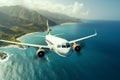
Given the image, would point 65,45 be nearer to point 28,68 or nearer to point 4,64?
point 28,68

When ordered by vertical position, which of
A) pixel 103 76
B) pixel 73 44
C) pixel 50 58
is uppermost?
pixel 73 44

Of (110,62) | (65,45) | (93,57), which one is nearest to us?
(65,45)

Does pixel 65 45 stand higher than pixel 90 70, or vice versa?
pixel 65 45

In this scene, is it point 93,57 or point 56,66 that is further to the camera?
point 93,57

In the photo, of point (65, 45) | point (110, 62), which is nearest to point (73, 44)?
point (65, 45)

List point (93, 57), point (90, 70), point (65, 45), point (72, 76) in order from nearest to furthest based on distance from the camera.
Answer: point (65, 45), point (72, 76), point (90, 70), point (93, 57)

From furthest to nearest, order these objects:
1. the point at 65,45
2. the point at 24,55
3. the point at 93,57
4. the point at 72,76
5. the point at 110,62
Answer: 1. the point at 24,55
2. the point at 93,57
3. the point at 110,62
4. the point at 72,76
5. the point at 65,45

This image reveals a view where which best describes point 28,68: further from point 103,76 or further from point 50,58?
point 103,76

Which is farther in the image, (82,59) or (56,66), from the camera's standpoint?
(82,59)

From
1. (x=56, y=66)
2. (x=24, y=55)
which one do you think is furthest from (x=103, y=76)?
(x=24, y=55)
